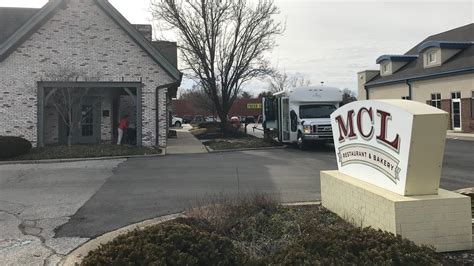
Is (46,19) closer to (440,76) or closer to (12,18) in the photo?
(12,18)

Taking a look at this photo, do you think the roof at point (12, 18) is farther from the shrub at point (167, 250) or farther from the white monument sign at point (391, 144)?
the shrub at point (167, 250)

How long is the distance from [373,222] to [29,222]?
18.0 ft

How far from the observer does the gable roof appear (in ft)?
68.2

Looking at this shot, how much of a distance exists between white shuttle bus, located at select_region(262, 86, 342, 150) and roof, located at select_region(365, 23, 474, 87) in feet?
47.8

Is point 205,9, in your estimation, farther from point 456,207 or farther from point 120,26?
point 456,207

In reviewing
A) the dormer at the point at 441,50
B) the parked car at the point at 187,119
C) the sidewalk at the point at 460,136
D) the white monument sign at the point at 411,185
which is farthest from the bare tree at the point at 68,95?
the parked car at the point at 187,119

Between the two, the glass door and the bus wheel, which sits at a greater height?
the glass door

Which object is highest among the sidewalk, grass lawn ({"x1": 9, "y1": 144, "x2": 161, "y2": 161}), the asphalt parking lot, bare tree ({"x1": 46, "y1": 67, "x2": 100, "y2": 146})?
bare tree ({"x1": 46, "y1": 67, "x2": 100, "y2": 146})

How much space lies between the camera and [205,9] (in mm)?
29859

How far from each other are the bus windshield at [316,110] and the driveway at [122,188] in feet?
8.69

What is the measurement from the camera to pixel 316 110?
70.0 feet

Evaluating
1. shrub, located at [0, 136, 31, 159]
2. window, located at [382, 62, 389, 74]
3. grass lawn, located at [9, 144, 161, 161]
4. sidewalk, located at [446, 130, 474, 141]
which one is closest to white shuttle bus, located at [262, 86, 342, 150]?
grass lawn, located at [9, 144, 161, 161]

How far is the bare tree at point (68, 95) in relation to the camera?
20.5 m

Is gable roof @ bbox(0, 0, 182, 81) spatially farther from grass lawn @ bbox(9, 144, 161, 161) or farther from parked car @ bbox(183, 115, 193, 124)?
parked car @ bbox(183, 115, 193, 124)
